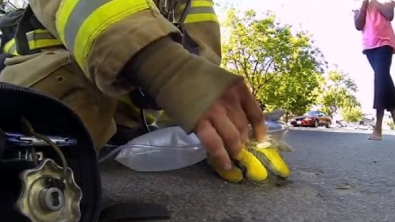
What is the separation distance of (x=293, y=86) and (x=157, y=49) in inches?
452

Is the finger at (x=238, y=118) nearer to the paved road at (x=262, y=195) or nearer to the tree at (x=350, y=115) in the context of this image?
the paved road at (x=262, y=195)

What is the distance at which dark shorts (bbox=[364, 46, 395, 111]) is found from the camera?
2.54 metres

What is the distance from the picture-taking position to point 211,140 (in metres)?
0.37

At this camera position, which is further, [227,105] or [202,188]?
[202,188]


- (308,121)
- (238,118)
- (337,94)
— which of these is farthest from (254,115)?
(337,94)

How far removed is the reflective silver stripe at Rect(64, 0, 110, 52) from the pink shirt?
232 centimetres

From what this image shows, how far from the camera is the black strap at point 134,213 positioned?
0.59 m

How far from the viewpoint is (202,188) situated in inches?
34.1

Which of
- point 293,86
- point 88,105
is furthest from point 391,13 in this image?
point 293,86

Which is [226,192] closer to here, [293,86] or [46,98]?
[46,98]

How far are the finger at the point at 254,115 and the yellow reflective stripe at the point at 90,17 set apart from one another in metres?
0.12

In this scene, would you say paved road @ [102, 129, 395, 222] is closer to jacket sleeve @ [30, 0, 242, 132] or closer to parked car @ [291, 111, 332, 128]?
jacket sleeve @ [30, 0, 242, 132]

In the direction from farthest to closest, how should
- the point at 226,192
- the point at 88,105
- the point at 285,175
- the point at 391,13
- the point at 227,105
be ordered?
the point at 391,13 → the point at 285,175 → the point at 226,192 → the point at 88,105 → the point at 227,105

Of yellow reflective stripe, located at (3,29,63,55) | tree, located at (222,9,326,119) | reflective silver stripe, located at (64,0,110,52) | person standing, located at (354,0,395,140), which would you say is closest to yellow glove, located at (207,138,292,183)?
yellow reflective stripe, located at (3,29,63,55)
